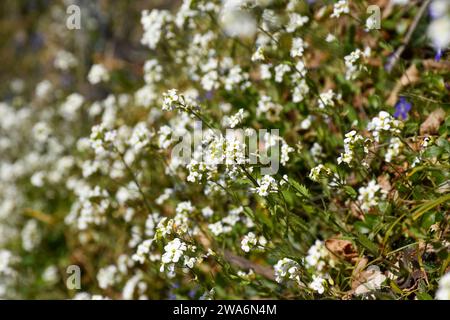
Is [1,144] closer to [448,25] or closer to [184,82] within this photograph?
[184,82]

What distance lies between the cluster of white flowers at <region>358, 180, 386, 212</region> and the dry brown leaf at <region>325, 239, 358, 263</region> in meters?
0.23

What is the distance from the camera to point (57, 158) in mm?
5531

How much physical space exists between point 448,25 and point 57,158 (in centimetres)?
445

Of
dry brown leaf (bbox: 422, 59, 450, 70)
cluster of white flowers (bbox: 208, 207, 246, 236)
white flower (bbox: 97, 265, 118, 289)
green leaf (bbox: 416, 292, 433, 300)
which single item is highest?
dry brown leaf (bbox: 422, 59, 450, 70)

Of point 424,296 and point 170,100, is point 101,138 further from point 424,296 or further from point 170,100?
point 424,296

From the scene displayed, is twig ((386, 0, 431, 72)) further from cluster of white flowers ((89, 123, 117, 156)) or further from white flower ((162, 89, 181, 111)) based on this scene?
cluster of white flowers ((89, 123, 117, 156))

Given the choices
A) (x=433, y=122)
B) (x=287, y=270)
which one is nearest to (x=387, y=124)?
(x=433, y=122)

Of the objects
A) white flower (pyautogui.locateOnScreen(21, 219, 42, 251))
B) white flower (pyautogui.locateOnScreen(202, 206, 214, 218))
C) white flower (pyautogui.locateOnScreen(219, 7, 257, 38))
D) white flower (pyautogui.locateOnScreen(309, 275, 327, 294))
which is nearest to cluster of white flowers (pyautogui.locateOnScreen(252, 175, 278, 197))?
white flower (pyautogui.locateOnScreen(309, 275, 327, 294))

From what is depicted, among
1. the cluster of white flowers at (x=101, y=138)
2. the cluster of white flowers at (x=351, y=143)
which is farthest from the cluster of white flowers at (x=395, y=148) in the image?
the cluster of white flowers at (x=101, y=138)

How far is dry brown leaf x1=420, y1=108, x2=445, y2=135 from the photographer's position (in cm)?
292

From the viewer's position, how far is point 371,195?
8.63 feet

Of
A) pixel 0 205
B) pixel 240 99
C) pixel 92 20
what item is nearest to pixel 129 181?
pixel 240 99

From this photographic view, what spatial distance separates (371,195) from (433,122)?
0.60m
